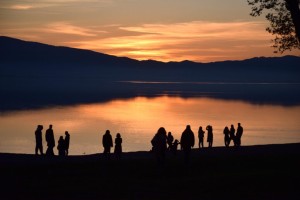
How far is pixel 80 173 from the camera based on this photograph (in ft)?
70.6

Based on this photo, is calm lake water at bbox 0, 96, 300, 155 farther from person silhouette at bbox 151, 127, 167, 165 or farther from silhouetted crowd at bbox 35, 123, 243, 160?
person silhouette at bbox 151, 127, 167, 165

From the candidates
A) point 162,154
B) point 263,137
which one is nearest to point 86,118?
point 263,137

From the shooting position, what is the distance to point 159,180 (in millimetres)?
19922

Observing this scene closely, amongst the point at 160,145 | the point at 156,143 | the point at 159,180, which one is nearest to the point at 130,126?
the point at 156,143

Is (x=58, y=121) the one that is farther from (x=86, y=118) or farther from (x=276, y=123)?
(x=276, y=123)

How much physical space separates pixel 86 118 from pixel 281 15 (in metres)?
70.4

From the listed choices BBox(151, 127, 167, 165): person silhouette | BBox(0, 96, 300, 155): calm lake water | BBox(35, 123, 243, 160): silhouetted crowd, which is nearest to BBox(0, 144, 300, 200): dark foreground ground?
BBox(151, 127, 167, 165): person silhouette

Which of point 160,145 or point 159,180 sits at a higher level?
point 160,145

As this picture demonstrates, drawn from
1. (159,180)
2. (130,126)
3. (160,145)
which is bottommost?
(159,180)

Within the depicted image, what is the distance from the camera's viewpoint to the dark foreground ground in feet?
54.5

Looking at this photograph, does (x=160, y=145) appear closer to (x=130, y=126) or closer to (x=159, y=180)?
(x=159, y=180)

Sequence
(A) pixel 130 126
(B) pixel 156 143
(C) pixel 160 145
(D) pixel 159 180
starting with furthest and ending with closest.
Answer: (A) pixel 130 126 < (B) pixel 156 143 < (C) pixel 160 145 < (D) pixel 159 180

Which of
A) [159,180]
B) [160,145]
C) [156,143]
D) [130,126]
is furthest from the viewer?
[130,126]

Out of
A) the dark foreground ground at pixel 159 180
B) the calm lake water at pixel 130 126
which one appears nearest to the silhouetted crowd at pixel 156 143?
the dark foreground ground at pixel 159 180
